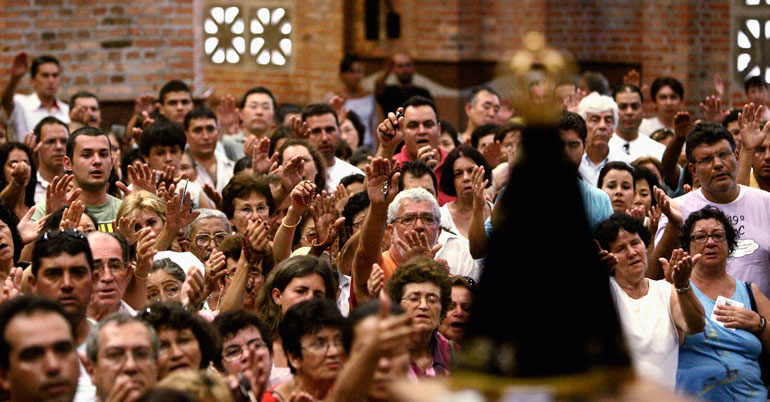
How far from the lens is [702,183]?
6637mm

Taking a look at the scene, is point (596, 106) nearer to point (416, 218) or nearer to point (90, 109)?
point (416, 218)

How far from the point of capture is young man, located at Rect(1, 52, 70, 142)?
952cm

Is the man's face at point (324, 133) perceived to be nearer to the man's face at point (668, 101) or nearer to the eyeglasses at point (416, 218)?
the eyeglasses at point (416, 218)

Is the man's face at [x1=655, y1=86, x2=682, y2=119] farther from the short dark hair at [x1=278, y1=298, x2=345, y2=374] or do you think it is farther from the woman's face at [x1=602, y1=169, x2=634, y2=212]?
the short dark hair at [x1=278, y1=298, x2=345, y2=374]

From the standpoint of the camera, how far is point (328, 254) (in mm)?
6316

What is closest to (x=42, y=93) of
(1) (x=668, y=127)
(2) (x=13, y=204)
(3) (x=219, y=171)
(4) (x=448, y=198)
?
(3) (x=219, y=171)

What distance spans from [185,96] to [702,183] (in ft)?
14.6

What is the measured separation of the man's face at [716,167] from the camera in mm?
6527

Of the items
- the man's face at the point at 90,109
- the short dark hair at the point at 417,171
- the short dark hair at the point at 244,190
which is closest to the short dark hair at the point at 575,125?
the short dark hair at the point at 417,171

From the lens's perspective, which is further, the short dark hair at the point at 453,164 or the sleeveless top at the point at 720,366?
the short dark hair at the point at 453,164

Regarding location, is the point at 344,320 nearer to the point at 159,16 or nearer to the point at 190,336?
the point at 190,336

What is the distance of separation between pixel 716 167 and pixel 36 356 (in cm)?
410

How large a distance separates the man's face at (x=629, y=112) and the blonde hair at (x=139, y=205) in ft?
12.6

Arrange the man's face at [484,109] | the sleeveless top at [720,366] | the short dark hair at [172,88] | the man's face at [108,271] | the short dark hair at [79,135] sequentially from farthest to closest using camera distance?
the man's face at [484,109], the short dark hair at [172,88], the short dark hair at [79,135], the sleeveless top at [720,366], the man's face at [108,271]
